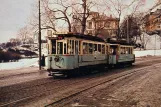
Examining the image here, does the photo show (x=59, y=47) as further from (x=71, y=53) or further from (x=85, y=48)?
(x=85, y=48)

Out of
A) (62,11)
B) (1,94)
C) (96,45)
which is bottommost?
(1,94)

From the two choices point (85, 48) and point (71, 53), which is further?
point (85, 48)

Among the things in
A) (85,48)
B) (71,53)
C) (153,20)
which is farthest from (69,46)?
(153,20)

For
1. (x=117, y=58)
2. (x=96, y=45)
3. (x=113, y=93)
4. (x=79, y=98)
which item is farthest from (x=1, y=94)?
(x=117, y=58)

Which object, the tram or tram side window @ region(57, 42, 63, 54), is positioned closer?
the tram

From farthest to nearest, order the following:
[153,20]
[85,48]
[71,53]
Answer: [85,48], [71,53], [153,20]

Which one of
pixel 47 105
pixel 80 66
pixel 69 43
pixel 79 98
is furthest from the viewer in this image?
pixel 80 66

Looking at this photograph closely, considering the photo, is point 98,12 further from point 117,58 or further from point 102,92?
point 102,92

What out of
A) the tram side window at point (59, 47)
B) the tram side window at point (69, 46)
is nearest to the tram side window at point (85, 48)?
the tram side window at point (69, 46)

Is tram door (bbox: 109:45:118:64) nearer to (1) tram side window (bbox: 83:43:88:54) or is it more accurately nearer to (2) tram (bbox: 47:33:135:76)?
(2) tram (bbox: 47:33:135:76)

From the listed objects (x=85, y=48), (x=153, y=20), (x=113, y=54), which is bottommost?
(x=113, y=54)

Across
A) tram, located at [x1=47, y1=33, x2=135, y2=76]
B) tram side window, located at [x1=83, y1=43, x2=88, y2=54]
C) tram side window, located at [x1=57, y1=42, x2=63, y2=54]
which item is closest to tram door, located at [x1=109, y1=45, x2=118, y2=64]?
Answer: tram, located at [x1=47, y1=33, x2=135, y2=76]

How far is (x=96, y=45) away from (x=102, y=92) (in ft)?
38.7

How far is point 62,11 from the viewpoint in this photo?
4381 cm
